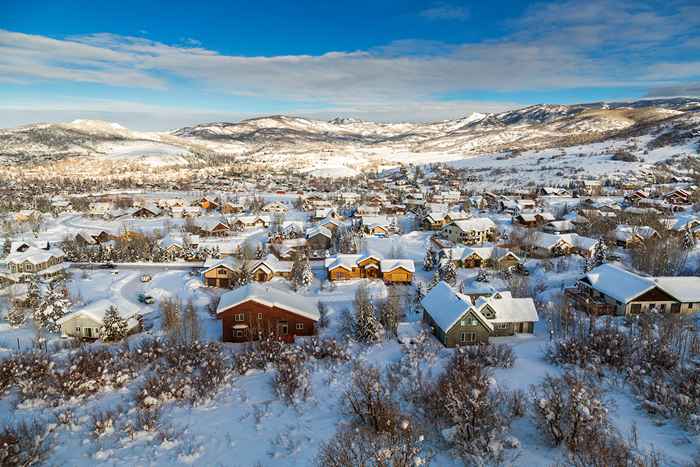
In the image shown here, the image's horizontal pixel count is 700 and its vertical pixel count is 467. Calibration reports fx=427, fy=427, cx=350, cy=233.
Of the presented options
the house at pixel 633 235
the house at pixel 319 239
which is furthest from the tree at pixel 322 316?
the house at pixel 633 235

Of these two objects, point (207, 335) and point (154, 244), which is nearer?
point (207, 335)

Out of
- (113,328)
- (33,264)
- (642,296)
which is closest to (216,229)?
(33,264)

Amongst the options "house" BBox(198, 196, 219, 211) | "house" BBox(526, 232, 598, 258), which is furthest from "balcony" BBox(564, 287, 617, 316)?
"house" BBox(198, 196, 219, 211)

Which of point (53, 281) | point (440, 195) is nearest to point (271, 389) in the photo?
point (53, 281)

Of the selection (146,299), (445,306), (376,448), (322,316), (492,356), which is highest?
(376,448)

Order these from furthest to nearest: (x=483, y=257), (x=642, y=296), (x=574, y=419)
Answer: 1. (x=483, y=257)
2. (x=642, y=296)
3. (x=574, y=419)

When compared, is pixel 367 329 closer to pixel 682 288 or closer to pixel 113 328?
pixel 113 328

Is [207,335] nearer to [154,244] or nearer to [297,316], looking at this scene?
[297,316]
